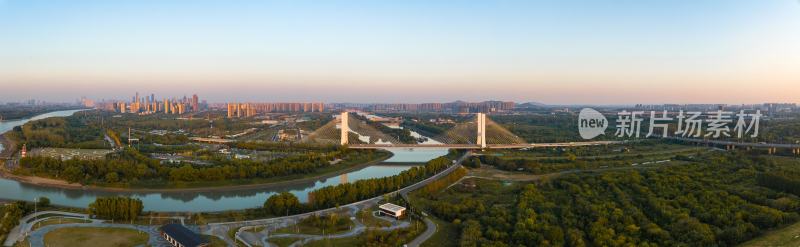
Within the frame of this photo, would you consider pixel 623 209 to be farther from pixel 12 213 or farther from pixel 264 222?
pixel 12 213

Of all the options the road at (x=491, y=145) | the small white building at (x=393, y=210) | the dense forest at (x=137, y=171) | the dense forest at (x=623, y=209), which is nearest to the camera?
the dense forest at (x=623, y=209)

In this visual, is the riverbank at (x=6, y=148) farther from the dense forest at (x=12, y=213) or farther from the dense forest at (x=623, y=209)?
the dense forest at (x=623, y=209)

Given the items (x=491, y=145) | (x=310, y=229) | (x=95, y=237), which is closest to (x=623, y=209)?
(x=310, y=229)

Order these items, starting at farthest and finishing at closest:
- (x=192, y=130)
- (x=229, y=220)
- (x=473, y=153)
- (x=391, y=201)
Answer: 1. (x=192, y=130)
2. (x=473, y=153)
3. (x=391, y=201)
4. (x=229, y=220)

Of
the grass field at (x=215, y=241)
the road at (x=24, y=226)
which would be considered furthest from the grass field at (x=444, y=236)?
the road at (x=24, y=226)

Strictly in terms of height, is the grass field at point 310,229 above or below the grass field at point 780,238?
below

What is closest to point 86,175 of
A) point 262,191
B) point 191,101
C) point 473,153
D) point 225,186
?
point 225,186

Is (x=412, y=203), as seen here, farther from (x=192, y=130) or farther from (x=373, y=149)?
(x=192, y=130)
